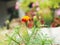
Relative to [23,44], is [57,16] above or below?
below

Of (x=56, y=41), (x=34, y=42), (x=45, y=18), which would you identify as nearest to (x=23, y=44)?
(x=34, y=42)

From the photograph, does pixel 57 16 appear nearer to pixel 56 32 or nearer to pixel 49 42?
pixel 56 32

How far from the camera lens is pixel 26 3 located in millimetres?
4832

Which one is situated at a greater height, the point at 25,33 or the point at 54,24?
the point at 25,33

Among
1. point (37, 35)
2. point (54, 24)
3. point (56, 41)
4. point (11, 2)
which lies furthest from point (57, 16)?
point (11, 2)

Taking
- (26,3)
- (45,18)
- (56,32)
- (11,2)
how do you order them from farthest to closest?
(11,2) < (26,3) < (45,18) < (56,32)

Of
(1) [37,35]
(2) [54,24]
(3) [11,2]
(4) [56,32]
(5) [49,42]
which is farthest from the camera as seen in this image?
(3) [11,2]

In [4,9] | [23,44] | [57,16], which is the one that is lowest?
[4,9]

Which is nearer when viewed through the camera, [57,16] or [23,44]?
[23,44]

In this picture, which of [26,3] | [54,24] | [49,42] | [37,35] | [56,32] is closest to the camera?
[49,42]

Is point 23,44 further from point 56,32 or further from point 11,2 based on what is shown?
point 11,2

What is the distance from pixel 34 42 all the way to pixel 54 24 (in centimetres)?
181

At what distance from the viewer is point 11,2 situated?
7.82 m

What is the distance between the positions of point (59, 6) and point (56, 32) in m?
1.53
